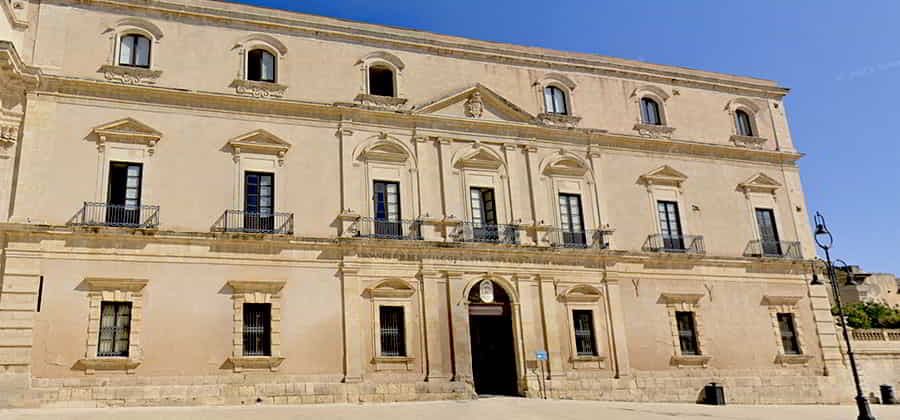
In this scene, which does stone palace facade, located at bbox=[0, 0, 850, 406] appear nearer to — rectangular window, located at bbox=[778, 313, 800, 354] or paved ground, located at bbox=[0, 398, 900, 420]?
rectangular window, located at bbox=[778, 313, 800, 354]

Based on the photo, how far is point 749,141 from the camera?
83.7 feet

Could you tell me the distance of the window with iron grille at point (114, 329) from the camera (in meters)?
16.5

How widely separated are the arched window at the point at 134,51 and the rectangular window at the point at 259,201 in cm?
408

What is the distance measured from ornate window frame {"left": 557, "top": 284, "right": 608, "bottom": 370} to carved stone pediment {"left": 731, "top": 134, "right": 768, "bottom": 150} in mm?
8393

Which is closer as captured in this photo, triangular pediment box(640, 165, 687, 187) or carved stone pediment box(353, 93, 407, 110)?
carved stone pediment box(353, 93, 407, 110)

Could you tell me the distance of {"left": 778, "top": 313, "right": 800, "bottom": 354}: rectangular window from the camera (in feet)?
76.3

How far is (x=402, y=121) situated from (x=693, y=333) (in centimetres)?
1106

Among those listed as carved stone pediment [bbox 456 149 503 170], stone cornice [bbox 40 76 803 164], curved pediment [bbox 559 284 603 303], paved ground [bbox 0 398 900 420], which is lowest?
paved ground [bbox 0 398 900 420]

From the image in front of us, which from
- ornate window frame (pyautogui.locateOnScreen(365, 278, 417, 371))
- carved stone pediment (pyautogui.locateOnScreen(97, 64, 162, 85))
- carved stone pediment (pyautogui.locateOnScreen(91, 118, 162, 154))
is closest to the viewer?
carved stone pediment (pyautogui.locateOnScreen(91, 118, 162, 154))

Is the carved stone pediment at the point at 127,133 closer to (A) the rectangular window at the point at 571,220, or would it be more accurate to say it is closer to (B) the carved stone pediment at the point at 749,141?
(A) the rectangular window at the point at 571,220

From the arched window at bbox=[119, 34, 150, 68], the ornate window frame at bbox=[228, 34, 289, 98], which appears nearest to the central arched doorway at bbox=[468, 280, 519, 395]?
the ornate window frame at bbox=[228, 34, 289, 98]

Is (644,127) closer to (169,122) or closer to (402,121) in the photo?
(402,121)

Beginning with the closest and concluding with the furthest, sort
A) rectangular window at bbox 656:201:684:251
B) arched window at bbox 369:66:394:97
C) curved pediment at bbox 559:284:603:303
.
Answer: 1. curved pediment at bbox 559:284:603:303
2. arched window at bbox 369:66:394:97
3. rectangular window at bbox 656:201:684:251

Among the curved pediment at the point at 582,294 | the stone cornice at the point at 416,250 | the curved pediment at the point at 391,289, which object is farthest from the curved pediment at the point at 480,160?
the curved pediment at the point at 582,294
